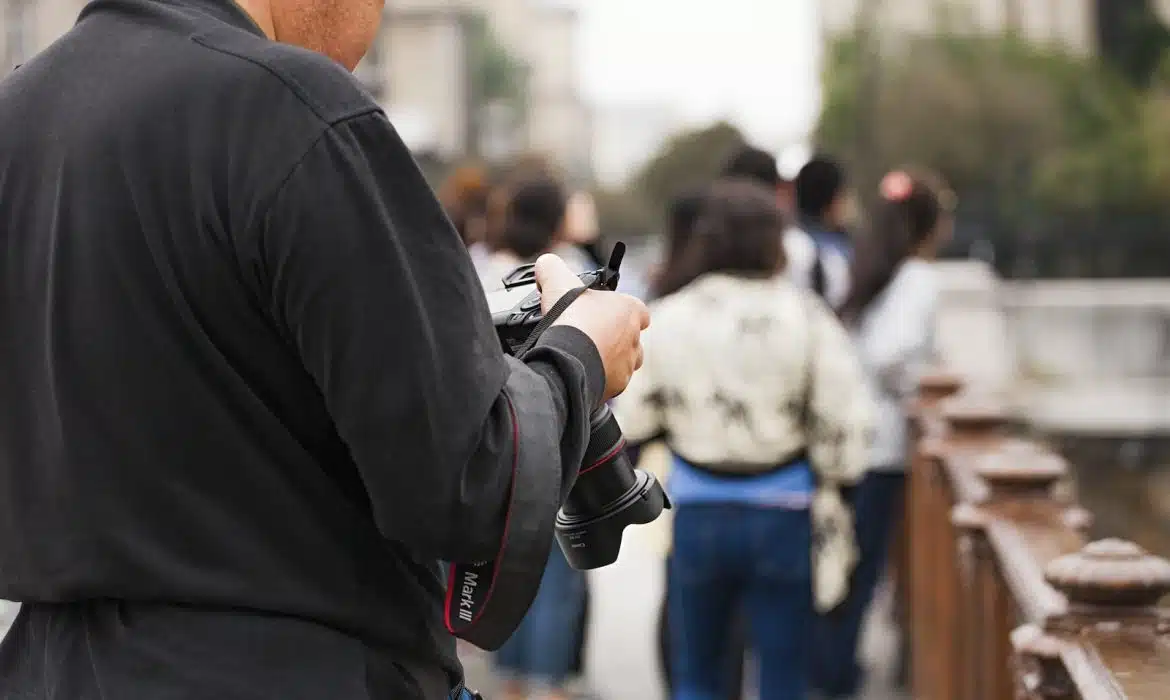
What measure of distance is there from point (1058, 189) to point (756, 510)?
1089 inches

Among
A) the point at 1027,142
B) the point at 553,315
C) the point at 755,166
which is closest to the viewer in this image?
the point at 553,315

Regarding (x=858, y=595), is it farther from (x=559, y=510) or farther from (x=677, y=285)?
(x=559, y=510)

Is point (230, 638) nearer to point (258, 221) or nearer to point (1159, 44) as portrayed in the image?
point (258, 221)

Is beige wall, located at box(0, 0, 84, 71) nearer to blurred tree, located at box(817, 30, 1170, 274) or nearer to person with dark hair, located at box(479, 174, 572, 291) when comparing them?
blurred tree, located at box(817, 30, 1170, 274)

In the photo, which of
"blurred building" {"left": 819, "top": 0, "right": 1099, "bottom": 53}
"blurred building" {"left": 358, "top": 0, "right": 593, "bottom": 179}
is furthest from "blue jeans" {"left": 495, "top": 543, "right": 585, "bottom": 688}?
"blurred building" {"left": 358, "top": 0, "right": 593, "bottom": 179}

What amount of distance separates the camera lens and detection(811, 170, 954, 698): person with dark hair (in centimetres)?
521

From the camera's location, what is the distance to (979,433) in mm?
6012

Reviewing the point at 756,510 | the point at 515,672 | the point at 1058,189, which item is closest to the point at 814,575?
the point at 756,510

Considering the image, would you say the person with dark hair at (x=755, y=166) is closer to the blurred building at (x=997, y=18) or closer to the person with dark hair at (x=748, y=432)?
the person with dark hair at (x=748, y=432)

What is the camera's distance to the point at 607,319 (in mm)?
2164

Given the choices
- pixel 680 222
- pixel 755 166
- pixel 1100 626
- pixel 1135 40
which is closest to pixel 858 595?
pixel 680 222

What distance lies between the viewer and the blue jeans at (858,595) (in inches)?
288

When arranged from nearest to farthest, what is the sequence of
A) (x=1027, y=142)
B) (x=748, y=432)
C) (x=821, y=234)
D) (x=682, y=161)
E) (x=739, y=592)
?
1. (x=748, y=432)
2. (x=739, y=592)
3. (x=821, y=234)
4. (x=1027, y=142)
5. (x=682, y=161)

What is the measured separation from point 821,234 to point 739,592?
257cm
